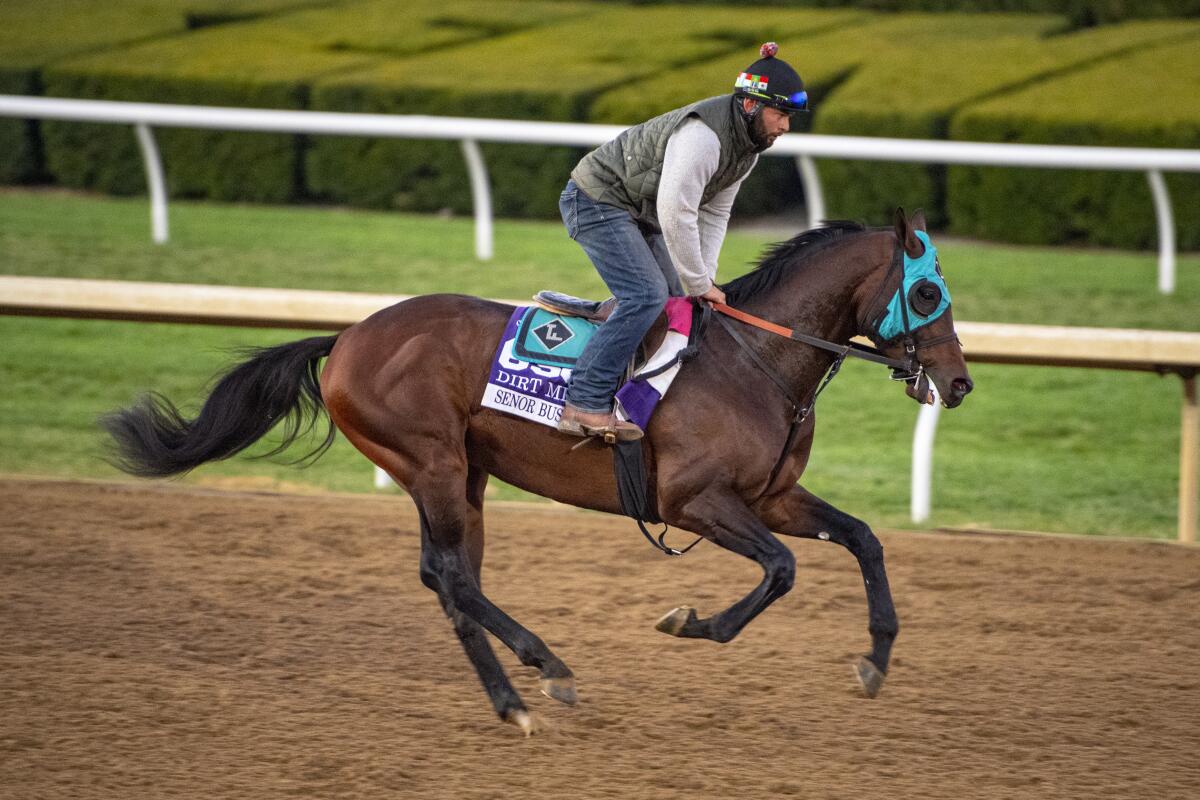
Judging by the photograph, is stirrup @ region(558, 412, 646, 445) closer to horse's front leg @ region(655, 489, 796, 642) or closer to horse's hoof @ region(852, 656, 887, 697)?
horse's front leg @ region(655, 489, 796, 642)

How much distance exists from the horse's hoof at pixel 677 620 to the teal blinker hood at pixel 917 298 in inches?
38.0

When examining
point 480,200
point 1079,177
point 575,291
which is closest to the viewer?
A: point 575,291

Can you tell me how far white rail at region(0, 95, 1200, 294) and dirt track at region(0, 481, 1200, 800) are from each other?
2.92m

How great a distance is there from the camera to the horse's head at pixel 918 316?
4.31m

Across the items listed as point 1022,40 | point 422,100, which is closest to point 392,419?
point 422,100

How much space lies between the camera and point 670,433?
445cm

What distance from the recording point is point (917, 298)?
14.1 ft

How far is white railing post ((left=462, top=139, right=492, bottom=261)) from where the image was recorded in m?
9.50

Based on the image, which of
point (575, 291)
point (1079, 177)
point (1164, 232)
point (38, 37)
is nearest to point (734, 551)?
point (575, 291)

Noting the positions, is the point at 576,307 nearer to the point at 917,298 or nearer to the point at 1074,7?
the point at 917,298

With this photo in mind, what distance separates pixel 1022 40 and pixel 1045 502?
613 centimetres

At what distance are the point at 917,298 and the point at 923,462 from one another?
7.79 feet

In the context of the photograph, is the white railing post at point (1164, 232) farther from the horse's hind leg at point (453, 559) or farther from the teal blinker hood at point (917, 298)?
the horse's hind leg at point (453, 559)

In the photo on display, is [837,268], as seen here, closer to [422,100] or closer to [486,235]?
[486,235]
